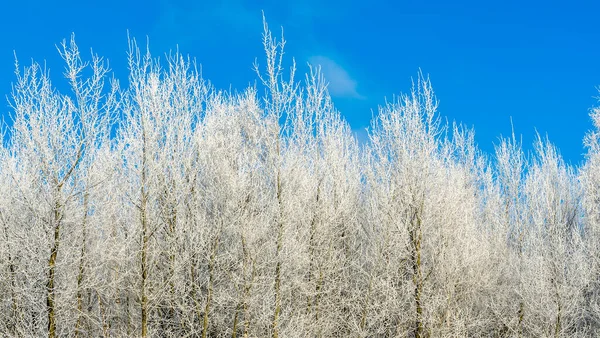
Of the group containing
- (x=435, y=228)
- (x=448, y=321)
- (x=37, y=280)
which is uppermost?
(x=435, y=228)

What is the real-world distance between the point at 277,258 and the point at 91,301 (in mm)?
7417

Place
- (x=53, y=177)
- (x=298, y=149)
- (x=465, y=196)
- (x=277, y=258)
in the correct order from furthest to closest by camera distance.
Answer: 1. (x=465, y=196)
2. (x=298, y=149)
3. (x=277, y=258)
4. (x=53, y=177)

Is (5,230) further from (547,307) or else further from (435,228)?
(547,307)

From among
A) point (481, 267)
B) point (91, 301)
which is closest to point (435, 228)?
point (481, 267)

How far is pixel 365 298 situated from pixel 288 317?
261cm

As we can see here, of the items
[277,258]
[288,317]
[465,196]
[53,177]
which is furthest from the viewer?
[465,196]

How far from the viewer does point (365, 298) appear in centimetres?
1775

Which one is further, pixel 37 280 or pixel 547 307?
pixel 547 307

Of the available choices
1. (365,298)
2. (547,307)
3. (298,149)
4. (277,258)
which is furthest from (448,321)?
(298,149)

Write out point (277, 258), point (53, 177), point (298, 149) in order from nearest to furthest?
point (53, 177) < point (277, 258) < point (298, 149)

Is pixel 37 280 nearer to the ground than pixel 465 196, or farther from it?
nearer to the ground

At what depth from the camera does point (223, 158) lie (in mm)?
→ 17703

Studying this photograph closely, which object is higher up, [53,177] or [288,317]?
[53,177]

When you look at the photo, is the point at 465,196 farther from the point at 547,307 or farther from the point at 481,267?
the point at 547,307
